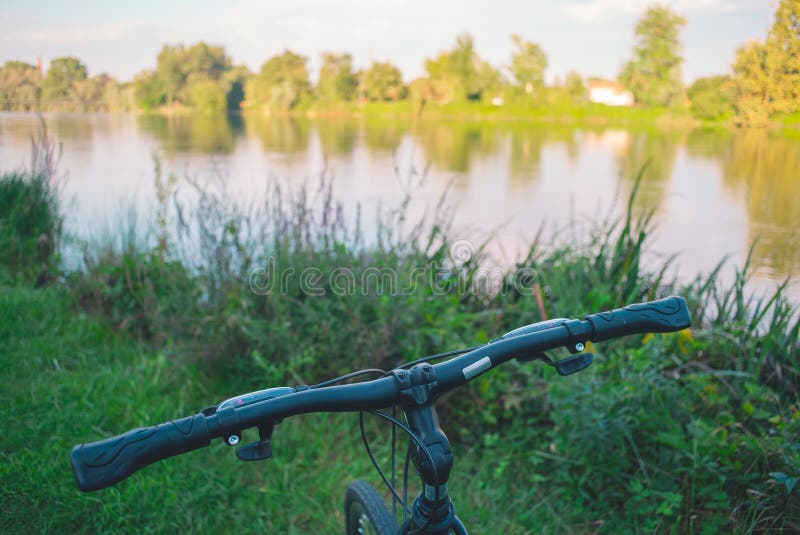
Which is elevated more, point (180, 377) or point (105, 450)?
point (105, 450)

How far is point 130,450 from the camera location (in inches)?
33.6

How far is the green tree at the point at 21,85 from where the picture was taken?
24.6ft

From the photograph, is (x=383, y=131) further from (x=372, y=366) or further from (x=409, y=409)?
(x=409, y=409)

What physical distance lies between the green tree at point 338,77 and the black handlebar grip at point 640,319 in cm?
1552

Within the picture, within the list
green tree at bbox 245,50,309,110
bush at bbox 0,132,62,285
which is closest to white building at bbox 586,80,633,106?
bush at bbox 0,132,62,285

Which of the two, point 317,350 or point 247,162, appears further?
point 247,162

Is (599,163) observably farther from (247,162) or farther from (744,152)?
(247,162)

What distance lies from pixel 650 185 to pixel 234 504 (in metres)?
6.80

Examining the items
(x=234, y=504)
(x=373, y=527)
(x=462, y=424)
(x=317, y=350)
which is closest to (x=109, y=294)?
(x=317, y=350)

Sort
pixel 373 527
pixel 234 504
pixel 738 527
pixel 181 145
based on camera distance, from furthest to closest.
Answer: pixel 181 145 → pixel 234 504 → pixel 738 527 → pixel 373 527

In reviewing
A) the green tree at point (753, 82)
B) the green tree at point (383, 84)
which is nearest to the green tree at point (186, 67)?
the green tree at point (383, 84)

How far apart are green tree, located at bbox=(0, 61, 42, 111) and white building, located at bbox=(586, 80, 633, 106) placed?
8.27 metres

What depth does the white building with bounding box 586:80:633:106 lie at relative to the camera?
373 inches

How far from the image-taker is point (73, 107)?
31.5 feet
